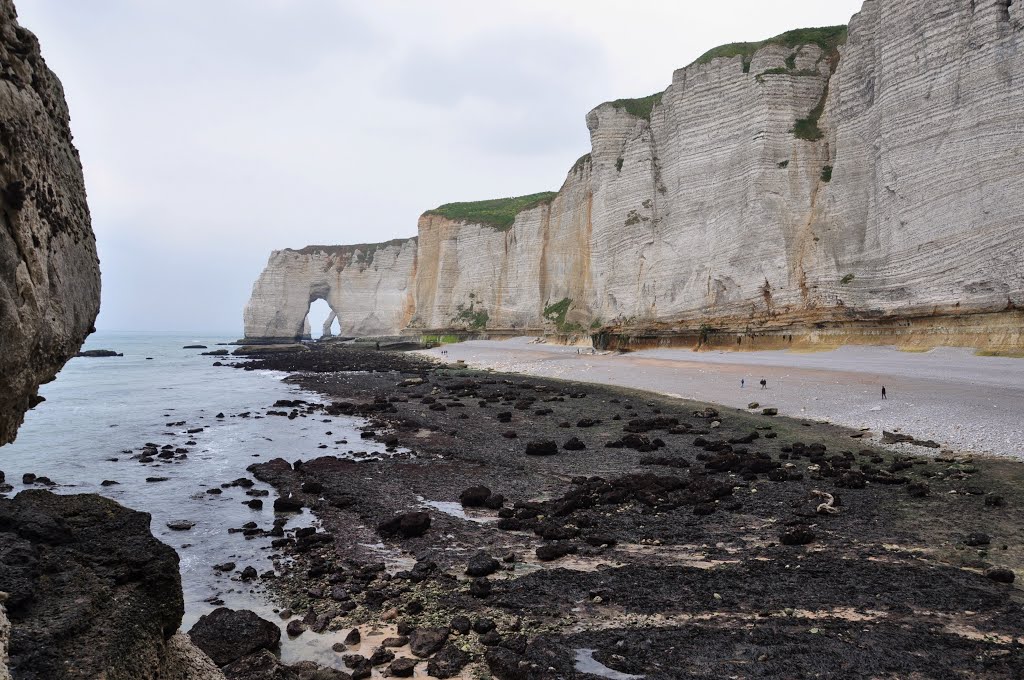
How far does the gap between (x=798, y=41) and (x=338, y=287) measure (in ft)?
259

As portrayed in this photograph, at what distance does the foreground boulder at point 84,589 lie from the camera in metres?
2.37

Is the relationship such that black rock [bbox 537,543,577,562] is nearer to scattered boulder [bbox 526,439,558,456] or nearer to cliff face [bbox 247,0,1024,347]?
scattered boulder [bbox 526,439,558,456]

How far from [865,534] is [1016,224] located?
19053 millimetres

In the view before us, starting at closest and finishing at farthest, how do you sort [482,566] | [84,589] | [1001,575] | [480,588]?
1. [84,589]
2. [1001,575]
3. [480,588]
4. [482,566]

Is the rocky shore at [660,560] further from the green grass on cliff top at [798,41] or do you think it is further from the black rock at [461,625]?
the green grass on cliff top at [798,41]

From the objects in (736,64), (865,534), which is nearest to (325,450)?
(865,534)

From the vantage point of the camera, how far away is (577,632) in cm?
460

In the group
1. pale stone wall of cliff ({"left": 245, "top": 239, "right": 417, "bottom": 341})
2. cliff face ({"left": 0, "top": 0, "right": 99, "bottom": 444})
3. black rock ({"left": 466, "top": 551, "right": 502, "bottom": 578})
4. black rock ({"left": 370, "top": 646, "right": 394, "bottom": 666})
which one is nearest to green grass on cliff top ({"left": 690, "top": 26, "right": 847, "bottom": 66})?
black rock ({"left": 466, "top": 551, "right": 502, "bottom": 578})

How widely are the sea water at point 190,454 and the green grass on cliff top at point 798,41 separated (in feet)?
101

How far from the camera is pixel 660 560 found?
6.09m

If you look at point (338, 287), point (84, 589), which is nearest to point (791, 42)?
point (84, 589)

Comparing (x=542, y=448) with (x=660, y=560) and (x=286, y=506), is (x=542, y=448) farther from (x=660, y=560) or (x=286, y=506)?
(x=660, y=560)

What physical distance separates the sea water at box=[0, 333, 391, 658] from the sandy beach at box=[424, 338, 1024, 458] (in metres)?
11.8

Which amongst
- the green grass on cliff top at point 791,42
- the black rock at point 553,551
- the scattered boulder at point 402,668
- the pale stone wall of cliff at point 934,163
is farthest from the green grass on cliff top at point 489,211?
the scattered boulder at point 402,668
